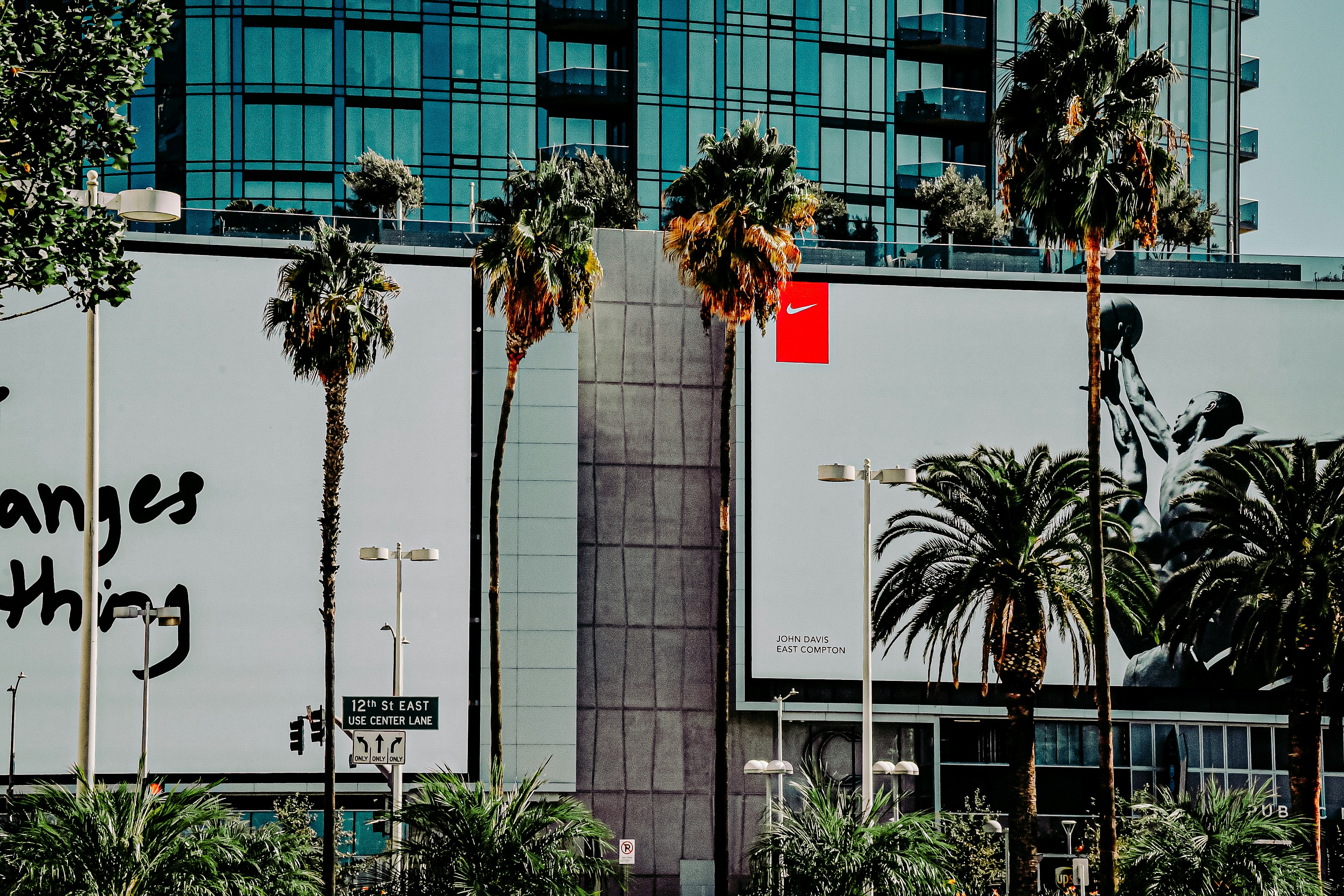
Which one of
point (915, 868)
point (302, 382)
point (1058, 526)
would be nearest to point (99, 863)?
point (915, 868)

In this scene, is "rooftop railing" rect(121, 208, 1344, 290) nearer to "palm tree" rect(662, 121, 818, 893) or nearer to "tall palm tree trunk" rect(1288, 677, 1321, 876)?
"palm tree" rect(662, 121, 818, 893)

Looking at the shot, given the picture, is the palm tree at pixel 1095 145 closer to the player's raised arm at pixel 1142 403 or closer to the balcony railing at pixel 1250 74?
the player's raised arm at pixel 1142 403

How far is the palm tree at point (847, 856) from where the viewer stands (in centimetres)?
2564

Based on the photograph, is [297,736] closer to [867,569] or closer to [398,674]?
[398,674]

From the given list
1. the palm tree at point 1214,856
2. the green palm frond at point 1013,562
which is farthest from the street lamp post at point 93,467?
the green palm frond at point 1013,562

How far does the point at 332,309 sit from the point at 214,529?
47.0 feet

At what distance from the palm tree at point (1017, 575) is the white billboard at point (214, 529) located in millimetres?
18519

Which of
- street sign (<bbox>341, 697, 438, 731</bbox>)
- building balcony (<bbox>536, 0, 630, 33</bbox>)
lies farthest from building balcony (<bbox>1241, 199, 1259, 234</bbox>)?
street sign (<bbox>341, 697, 438, 731</bbox>)

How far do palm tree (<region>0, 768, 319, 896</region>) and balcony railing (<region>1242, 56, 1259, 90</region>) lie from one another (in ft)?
252

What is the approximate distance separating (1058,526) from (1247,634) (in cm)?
528

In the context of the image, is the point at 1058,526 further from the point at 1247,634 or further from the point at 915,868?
the point at 915,868

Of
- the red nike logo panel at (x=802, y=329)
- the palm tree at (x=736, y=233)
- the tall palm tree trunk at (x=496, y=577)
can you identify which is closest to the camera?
the palm tree at (x=736, y=233)

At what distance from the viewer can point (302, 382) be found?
55.4 m

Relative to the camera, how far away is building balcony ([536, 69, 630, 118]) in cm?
7800
